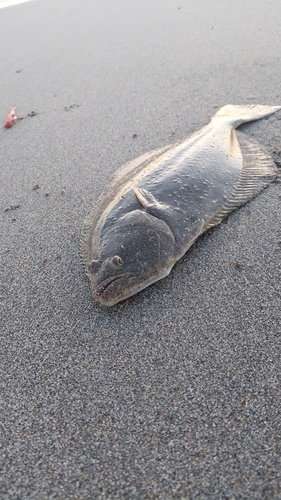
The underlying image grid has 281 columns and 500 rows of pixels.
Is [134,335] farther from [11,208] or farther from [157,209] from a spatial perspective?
[11,208]

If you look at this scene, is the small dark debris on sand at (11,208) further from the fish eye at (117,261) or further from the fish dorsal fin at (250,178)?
the fish dorsal fin at (250,178)

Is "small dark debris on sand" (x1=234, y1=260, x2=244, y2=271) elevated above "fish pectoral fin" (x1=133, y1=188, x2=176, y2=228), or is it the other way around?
"fish pectoral fin" (x1=133, y1=188, x2=176, y2=228)

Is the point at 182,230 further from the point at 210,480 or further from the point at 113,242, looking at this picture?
the point at 210,480

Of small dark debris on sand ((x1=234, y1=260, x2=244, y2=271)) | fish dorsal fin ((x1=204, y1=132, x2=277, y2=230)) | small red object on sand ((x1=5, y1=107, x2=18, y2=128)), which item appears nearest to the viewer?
small dark debris on sand ((x1=234, y1=260, x2=244, y2=271))

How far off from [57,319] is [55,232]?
872 millimetres

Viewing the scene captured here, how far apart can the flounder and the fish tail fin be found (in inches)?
8.0

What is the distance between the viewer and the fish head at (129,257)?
2303 millimetres

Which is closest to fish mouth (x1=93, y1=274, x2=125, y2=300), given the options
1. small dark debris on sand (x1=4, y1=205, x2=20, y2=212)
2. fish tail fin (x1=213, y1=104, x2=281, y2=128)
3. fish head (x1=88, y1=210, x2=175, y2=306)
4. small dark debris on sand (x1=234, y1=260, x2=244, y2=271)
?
fish head (x1=88, y1=210, x2=175, y2=306)

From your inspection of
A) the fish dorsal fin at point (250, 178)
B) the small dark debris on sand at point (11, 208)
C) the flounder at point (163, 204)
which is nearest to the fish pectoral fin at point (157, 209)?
the flounder at point (163, 204)

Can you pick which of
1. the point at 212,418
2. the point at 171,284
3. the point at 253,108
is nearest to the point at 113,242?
the point at 171,284

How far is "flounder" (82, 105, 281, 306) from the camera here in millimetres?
2365

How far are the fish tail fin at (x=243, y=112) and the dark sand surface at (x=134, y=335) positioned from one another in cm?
10

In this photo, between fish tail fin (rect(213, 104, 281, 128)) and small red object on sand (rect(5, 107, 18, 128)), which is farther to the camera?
small red object on sand (rect(5, 107, 18, 128))

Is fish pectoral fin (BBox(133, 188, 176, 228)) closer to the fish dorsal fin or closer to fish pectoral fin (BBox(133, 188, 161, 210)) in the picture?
fish pectoral fin (BBox(133, 188, 161, 210))
